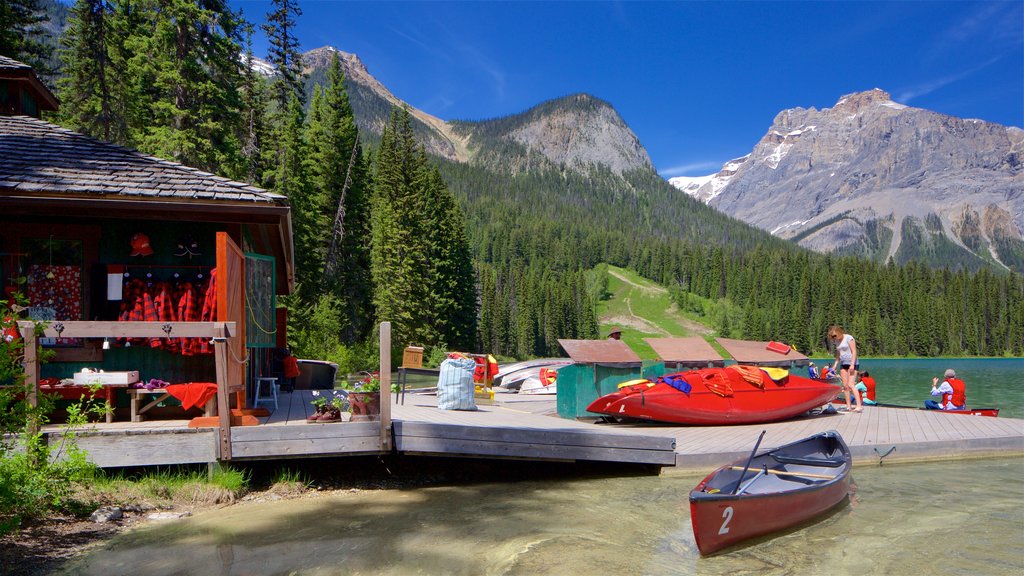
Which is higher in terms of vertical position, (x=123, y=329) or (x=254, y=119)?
(x=254, y=119)

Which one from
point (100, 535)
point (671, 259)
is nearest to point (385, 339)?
point (100, 535)

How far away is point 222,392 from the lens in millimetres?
7742

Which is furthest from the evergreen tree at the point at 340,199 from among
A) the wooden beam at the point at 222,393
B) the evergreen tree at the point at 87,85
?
the wooden beam at the point at 222,393

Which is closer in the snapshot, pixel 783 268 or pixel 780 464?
pixel 780 464

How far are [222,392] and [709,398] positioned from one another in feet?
27.7

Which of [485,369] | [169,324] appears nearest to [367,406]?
[169,324]

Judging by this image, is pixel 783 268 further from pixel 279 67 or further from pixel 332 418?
pixel 332 418

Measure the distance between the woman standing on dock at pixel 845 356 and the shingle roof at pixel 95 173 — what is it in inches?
452

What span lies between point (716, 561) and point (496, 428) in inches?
134

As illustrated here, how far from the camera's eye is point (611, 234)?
165m

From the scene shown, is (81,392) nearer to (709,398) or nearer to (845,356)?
(709,398)

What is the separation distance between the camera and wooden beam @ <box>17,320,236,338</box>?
733cm

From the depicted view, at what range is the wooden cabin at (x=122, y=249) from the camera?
881 cm

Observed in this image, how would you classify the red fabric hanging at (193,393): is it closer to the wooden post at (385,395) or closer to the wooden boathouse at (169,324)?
the wooden boathouse at (169,324)
